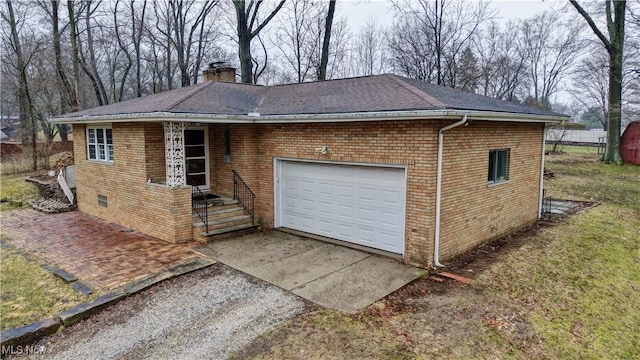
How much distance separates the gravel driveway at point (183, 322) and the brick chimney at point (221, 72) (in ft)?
29.1

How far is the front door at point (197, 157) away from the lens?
37.2 feet

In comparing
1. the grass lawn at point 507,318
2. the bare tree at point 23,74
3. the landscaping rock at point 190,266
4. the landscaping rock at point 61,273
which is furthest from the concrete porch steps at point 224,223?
the bare tree at point 23,74

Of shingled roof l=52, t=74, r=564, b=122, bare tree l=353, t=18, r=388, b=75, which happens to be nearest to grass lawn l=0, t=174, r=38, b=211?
shingled roof l=52, t=74, r=564, b=122

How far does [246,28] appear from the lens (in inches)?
851

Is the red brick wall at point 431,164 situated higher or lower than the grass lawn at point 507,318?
higher

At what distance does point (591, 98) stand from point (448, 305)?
54955 mm

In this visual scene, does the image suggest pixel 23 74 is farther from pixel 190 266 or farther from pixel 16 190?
pixel 190 266

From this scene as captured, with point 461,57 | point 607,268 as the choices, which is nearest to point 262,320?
point 607,268

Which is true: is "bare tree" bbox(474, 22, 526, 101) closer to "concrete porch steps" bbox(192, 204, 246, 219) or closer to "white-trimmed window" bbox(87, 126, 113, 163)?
"concrete porch steps" bbox(192, 204, 246, 219)

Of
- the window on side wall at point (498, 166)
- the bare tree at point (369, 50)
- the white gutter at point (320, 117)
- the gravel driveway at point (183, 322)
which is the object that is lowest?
the gravel driveway at point (183, 322)

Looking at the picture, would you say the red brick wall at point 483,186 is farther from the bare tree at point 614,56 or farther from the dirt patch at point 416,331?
the bare tree at point 614,56

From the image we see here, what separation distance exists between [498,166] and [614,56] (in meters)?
19.2

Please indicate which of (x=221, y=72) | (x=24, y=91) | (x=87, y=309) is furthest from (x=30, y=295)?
(x=24, y=91)

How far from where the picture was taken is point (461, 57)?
1096 inches
